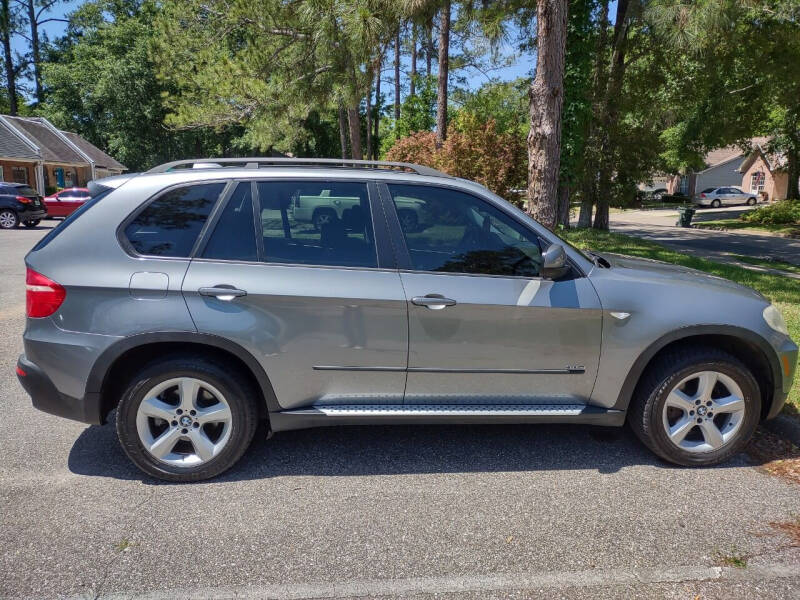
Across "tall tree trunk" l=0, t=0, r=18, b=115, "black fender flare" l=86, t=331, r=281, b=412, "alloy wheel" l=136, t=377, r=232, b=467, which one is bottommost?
"alloy wheel" l=136, t=377, r=232, b=467

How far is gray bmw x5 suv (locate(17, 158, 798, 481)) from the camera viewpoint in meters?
3.47

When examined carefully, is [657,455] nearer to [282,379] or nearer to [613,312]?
[613,312]

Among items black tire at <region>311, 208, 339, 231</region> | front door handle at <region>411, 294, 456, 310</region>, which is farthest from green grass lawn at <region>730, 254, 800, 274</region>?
black tire at <region>311, 208, 339, 231</region>

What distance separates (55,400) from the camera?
11.6 ft

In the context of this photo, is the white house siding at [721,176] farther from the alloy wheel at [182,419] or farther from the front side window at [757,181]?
the alloy wheel at [182,419]

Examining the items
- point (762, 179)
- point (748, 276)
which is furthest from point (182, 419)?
point (762, 179)

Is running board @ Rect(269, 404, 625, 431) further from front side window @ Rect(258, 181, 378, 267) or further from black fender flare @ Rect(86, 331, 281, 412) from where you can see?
front side window @ Rect(258, 181, 378, 267)

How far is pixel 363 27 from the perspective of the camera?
13.4 meters

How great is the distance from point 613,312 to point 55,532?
10.9 ft

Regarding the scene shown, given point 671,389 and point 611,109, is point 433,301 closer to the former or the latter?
point 671,389

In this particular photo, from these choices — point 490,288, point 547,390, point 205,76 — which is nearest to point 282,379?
point 490,288

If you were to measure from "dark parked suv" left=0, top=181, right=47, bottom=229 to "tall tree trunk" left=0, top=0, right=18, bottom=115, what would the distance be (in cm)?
3623

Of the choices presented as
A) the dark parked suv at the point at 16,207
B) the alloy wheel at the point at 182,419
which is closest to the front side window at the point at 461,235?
the alloy wheel at the point at 182,419

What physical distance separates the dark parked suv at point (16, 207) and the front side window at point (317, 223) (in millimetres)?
22545
